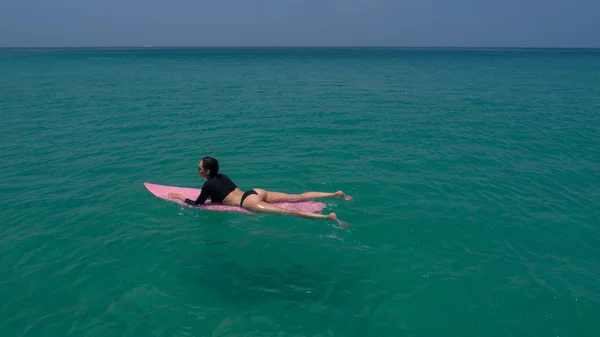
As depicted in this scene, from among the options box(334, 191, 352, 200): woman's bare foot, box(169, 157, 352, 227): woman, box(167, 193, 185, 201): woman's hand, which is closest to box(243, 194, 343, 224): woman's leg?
box(169, 157, 352, 227): woman

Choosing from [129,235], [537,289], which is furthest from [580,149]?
[129,235]

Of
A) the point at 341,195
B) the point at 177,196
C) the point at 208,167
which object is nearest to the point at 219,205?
the point at 208,167

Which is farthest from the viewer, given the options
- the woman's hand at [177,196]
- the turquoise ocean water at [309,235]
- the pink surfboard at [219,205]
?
the woman's hand at [177,196]

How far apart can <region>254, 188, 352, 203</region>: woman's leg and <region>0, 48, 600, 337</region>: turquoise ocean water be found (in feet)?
0.93

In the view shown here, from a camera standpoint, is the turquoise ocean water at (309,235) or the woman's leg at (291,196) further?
the woman's leg at (291,196)

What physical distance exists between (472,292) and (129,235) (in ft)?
26.8

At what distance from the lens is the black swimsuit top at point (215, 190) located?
10953 mm

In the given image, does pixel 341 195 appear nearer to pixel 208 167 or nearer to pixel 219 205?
pixel 219 205

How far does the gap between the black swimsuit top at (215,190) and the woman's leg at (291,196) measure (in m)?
0.84

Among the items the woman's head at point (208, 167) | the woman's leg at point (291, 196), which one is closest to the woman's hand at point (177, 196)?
the woman's head at point (208, 167)

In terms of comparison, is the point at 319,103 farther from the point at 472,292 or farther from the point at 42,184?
the point at 472,292

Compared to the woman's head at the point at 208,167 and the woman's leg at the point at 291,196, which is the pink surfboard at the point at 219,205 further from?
the woman's head at the point at 208,167

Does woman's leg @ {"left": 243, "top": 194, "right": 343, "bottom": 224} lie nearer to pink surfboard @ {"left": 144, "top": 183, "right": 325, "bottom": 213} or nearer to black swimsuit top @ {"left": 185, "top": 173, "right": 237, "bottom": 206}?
pink surfboard @ {"left": 144, "top": 183, "right": 325, "bottom": 213}

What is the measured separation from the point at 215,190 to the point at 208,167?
0.70 meters
